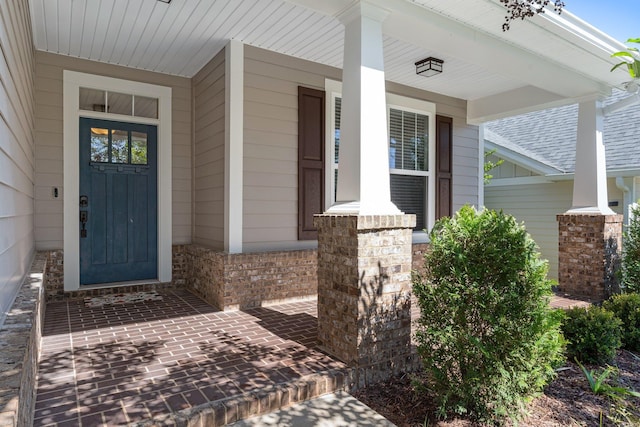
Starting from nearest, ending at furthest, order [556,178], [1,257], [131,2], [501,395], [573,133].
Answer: [1,257] < [501,395] < [131,2] < [556,178] < [573,133]

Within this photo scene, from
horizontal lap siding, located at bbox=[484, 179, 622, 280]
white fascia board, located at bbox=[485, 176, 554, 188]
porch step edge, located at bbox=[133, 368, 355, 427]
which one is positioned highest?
white fascia board, located at bbox=[485, 176, 554, 188]

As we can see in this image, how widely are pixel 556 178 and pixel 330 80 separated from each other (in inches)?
226

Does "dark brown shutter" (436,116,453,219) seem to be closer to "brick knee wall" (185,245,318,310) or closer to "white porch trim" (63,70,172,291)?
"brick knee wall" (185,245,318,310)

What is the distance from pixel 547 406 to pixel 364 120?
238cm

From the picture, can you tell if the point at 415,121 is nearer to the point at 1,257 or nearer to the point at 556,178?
the point at 556,178

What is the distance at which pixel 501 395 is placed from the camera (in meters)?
2.32

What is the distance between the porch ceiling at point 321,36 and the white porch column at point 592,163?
294mm

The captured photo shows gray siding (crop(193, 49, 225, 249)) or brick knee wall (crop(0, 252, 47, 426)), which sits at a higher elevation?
gray siding (crop(193, 49, 225, 249))

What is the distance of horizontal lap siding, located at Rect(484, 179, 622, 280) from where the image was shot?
8.42 metres

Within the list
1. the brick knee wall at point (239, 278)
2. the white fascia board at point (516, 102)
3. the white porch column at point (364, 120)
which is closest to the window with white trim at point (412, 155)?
the white fascia board at point (516, 102)

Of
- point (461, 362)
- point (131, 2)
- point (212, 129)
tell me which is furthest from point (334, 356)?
point (131, 2)

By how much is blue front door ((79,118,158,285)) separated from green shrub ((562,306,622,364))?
16.0ft

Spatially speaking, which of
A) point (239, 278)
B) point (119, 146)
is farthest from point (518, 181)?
point (119, 146)

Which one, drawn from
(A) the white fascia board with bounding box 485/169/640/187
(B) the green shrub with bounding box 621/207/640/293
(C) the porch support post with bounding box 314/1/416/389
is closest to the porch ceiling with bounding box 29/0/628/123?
(C) the porch support post with bounding box 314/1/416/389
